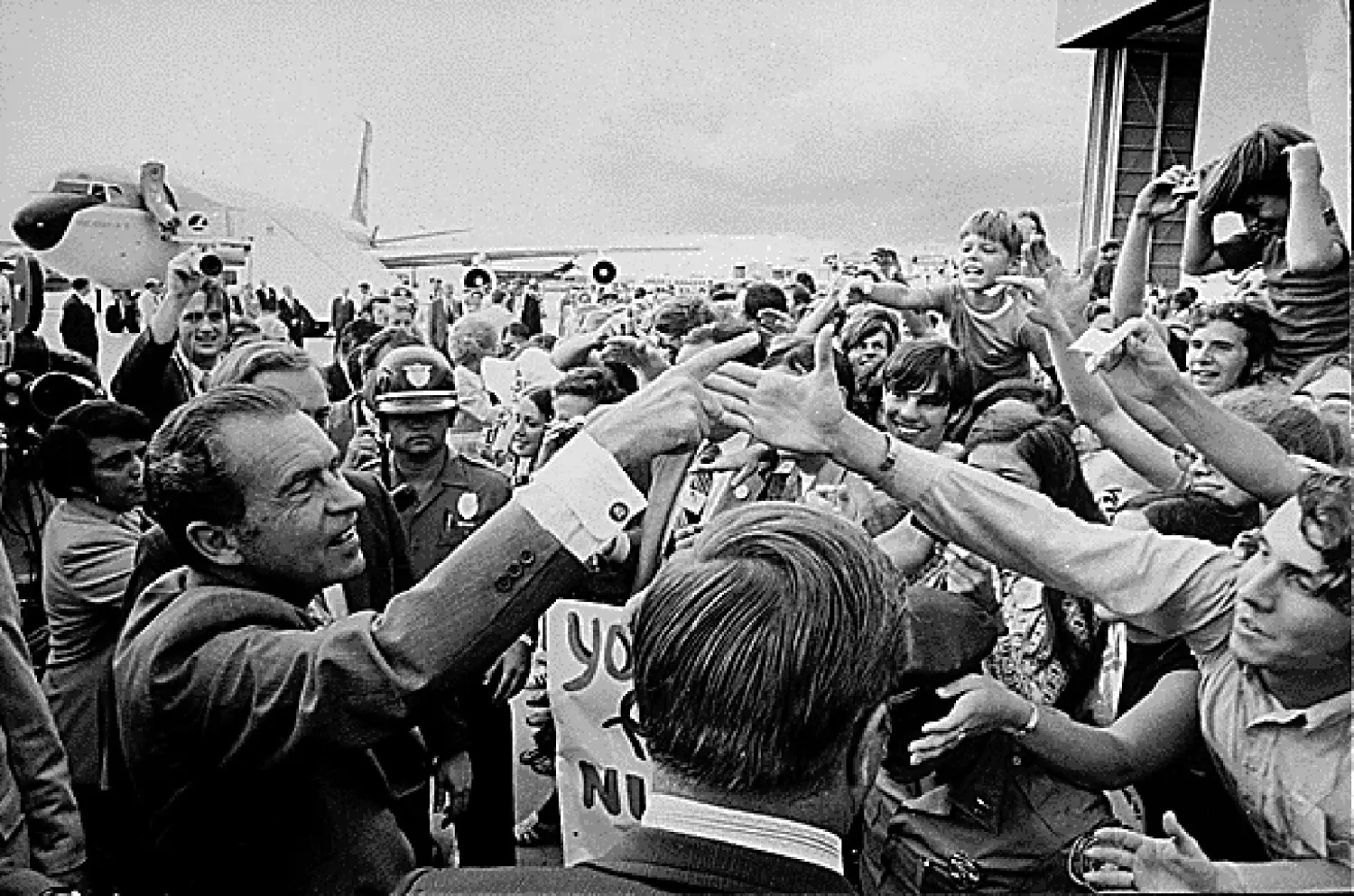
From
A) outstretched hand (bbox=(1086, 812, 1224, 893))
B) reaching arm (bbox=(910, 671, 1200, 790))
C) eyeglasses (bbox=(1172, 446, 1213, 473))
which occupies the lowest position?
reaching arm (bbox=(910, 671, 1200, 790))

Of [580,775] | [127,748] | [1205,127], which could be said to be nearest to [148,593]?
[127,748]

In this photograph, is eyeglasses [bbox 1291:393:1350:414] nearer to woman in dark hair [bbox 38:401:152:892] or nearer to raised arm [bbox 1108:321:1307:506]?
raised arm [bbox 1108:321:1307:506]

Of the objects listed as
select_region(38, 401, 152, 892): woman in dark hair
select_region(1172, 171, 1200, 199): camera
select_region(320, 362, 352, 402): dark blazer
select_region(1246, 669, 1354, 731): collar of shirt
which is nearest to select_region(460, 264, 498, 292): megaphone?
select_region(320, 362, 352, 402): dark blazer

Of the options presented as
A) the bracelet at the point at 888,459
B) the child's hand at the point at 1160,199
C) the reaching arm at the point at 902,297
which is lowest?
the bracelet at the point at 888,459

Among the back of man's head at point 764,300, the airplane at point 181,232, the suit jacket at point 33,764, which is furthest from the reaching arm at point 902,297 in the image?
the back of man's head at point 764,300

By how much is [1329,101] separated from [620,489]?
877 millimetres

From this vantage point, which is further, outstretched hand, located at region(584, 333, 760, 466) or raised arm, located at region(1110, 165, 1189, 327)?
raised arm, located at region(1110, 165, 1189, 327)

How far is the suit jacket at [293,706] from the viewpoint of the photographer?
1239 mm

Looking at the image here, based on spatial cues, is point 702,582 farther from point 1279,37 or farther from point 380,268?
point 380,268

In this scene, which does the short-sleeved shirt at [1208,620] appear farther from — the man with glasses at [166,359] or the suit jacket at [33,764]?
the man with glasses at [166,359]

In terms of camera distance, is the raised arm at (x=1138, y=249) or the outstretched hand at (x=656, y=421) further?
the raised arm at (x=1138, y=249)

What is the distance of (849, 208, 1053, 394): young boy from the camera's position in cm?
226

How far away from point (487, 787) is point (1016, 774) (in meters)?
1.45

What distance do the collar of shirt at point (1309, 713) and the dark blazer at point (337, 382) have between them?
13.3 feet
